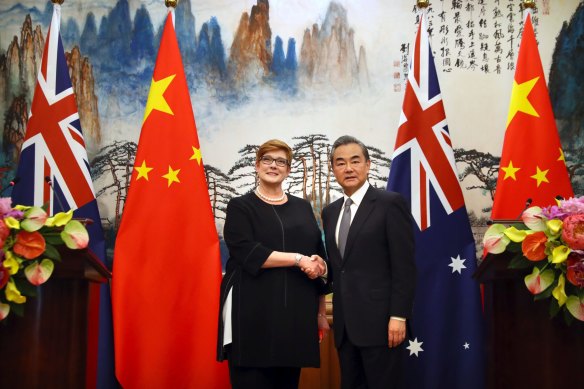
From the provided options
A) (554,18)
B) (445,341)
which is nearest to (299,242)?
(445,341)

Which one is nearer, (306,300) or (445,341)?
(306,300)

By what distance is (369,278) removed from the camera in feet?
7.18

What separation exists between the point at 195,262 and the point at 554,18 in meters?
2.73

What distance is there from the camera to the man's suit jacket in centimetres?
214

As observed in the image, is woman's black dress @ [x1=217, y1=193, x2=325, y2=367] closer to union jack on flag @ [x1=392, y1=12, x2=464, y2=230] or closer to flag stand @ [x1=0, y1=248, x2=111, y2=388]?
flag stand @ [x1=0, y1=248, x2=111, y2=388]

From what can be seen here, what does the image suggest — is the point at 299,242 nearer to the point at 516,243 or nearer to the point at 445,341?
the point at 516,243

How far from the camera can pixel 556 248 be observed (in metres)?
1.76

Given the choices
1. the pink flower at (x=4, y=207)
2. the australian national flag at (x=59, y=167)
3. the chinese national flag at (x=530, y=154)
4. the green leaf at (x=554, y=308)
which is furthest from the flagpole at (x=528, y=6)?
the pink flower at (x=4, y=207)

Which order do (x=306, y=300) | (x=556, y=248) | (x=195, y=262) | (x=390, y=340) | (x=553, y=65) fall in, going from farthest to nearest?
1. (x=553, y=65)
2. (x=195, y=262)
3. (x=306, y=300)
4. (x=390, y=340)
5. (x=556, y=248)

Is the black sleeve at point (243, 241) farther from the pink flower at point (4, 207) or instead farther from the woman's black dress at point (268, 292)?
the pink flower at point (4, 207)

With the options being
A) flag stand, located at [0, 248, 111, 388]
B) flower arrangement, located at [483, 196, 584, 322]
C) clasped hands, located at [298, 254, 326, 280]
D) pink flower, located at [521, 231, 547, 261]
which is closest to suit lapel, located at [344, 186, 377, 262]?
clasped hands, located at [298, 254, 326, 280]

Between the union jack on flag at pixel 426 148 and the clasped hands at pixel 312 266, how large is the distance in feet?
3.49

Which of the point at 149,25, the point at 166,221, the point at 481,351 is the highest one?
the point at 149,25

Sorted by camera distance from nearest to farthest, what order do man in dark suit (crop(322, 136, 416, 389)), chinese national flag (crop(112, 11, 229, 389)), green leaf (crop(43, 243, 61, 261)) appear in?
1. green leaf (crop(43, 243, 61, 261))
2. man in dark suit (crop(322, 136, 416, 389))
3. chinese national flag (crop(112, 11, 229, 389))
